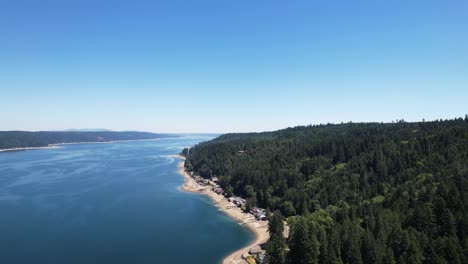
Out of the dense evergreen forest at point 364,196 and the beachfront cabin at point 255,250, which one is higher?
the dense evergreen forest at point 364,196

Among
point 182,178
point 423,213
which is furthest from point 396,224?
point 182,178

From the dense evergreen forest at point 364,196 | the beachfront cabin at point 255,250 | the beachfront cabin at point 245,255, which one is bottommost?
the beachfront cabin at point 245,255

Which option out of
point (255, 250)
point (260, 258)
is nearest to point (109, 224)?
point (255, 250)

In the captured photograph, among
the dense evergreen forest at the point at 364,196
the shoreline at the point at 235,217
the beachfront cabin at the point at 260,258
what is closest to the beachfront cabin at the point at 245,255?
the shoreline at the point at 235,217

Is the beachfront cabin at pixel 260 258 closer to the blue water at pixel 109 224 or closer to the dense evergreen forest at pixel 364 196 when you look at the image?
the dense evergreen forest at pixel 364 196

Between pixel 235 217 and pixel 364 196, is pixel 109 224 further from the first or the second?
pixel 364 196

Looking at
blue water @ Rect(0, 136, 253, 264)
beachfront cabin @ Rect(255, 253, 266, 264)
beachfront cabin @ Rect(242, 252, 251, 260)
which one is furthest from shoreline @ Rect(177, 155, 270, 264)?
beachfront cabin @ Rect(255, 253, 266, 264)

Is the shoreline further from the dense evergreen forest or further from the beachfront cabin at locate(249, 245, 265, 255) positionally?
the dense evergreen forest
